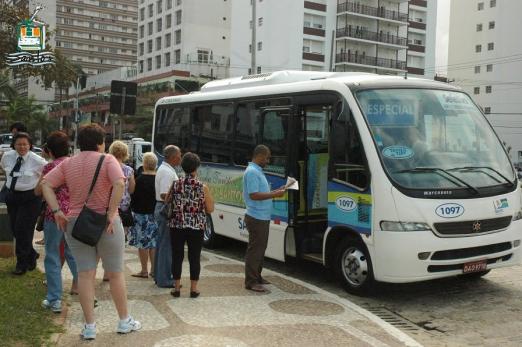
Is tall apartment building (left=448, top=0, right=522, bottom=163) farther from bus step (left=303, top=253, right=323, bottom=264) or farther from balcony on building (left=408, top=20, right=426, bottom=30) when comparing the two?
bus step (left=303, top=253, right=323, bottom=264)

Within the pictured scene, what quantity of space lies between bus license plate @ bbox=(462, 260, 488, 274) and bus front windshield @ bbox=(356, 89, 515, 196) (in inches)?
32.1

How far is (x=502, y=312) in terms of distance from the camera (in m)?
6.64

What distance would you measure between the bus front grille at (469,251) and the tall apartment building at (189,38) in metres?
72.2

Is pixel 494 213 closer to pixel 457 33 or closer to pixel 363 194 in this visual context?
pixel 363 194

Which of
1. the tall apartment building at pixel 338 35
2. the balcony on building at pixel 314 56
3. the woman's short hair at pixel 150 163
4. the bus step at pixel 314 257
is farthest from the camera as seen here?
the balcony on building at pixel 314 56

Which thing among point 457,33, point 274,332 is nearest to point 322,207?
point 274,332

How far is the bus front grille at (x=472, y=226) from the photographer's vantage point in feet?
21.6

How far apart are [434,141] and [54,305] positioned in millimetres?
4567

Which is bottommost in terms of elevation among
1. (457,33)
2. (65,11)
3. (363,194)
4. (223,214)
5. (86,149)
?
(223,214)

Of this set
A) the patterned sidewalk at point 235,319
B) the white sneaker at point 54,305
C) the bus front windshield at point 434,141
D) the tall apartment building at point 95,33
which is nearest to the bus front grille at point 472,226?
the bus front windshield at point 434,141

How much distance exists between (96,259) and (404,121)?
12.9 ft

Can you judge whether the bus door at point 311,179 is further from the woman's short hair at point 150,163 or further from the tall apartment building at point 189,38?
the tall apartment building at point 189,38

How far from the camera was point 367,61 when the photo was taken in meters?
69.4

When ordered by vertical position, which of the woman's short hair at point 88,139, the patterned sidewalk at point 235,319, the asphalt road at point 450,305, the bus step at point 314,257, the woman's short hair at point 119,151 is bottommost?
the asphalt road at point 450,305
